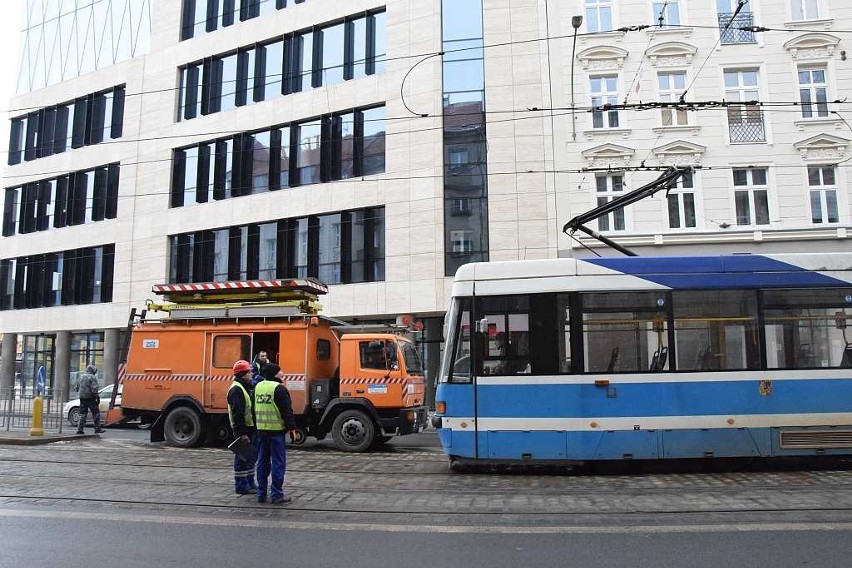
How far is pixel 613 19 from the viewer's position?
72.9ft

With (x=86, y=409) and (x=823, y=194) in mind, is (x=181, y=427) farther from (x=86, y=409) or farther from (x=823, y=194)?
(x=823, y=194)

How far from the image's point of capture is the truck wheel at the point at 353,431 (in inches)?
524

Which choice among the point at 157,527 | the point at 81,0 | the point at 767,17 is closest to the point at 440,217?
the point at 767,17

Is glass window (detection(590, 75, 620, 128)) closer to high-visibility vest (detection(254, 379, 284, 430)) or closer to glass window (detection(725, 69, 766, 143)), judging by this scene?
glass window (detection(725, 69, 766, 143))

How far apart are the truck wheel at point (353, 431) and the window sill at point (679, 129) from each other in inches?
554

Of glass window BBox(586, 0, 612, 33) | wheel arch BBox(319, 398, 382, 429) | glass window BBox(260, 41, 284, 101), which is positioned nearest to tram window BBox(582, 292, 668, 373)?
wheel arch BBox(319, 398, 382, 429)

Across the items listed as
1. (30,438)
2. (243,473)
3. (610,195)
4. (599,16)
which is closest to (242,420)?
(243,473)

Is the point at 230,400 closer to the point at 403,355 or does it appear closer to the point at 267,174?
the point at 403,355

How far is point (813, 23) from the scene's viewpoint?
Answer: 21312mm

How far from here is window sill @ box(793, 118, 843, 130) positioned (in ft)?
68.5

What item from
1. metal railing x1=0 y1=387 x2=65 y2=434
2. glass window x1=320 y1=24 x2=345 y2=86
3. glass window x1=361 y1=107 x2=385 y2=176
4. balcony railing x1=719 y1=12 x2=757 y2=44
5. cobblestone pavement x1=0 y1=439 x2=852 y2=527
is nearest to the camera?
cobblestone pavement x1=0 y1=439 x2=852 y2=527

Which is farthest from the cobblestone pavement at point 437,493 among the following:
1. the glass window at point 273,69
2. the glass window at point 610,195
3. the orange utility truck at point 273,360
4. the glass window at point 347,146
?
the glass window at point 273,69

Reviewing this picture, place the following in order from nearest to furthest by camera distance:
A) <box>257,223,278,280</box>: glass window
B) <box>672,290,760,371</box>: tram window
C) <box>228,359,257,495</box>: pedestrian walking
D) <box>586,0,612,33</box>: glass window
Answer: <box>228,359,257,495</box>: pedestrian walking → <box>672,290,760,371</box>: tram window → <box>586,0,612,33</box>: glass window → <box>257,223,278,280</box>: glass window

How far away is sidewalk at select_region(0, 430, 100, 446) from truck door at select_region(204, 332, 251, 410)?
4.03 metres
